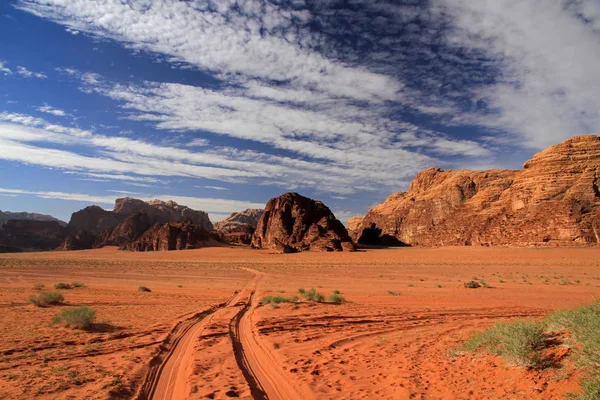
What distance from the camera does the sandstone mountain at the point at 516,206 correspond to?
5381 centimetres

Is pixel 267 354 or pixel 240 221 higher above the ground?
pixel 240 221

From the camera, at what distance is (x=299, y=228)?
7306cm

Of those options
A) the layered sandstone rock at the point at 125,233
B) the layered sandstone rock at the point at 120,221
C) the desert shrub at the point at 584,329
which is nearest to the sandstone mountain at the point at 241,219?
the layered sandstone rock at the point at 120,221

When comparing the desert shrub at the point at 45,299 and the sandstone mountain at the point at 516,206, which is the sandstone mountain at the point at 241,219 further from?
the desert shrub at the point at 45,299

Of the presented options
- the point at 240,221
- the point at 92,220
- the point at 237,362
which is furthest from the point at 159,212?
the point at 237,362

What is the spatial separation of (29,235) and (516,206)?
132m

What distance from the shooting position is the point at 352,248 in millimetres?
61844

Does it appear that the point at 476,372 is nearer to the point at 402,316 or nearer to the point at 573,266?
the point at 402,316

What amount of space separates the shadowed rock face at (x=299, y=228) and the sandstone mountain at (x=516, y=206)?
78.9 ft

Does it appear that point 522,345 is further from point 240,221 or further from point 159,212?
point 240,221

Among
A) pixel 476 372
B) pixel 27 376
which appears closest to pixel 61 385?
pixel 27 376

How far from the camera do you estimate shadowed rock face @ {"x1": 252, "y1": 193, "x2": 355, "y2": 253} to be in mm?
66625

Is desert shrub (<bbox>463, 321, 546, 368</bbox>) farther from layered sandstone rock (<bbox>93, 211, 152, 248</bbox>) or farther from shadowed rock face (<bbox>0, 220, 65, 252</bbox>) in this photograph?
shadowed rock face (<bbox>0, 220, 65, 252</bbox>)

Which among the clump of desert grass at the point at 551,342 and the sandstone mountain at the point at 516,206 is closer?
the clump of desert grass at the point at 551,342
